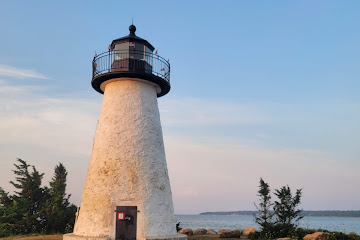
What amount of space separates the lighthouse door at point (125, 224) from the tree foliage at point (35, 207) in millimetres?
12431

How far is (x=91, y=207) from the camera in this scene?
13.8 meters

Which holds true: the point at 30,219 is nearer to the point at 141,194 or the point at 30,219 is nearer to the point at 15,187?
the point at 15,187

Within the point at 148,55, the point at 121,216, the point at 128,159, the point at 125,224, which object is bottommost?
the point at 125,224

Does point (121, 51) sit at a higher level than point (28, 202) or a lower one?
higher

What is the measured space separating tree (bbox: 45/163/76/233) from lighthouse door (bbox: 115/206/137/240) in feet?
40.8

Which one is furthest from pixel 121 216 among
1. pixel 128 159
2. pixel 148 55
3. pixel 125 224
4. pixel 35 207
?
pixel 35 207

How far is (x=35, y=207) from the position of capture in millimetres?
26688

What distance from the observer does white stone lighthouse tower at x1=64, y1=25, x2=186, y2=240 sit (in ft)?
43.9

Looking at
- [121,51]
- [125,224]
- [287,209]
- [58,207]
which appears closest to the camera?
[125,224]

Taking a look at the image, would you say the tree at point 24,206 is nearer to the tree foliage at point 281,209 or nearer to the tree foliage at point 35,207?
the tree foliage at point 35,207

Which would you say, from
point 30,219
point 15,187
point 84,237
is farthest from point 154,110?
point 15,187

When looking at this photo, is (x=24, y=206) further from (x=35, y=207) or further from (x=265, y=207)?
(x=265, y=207)

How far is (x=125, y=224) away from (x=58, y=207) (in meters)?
14.6

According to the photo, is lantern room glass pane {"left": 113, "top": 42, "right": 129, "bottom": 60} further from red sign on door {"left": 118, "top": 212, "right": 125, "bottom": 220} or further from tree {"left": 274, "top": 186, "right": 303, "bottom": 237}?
tree {"left": 274, "top": 186, "right": 303, "bottom": 237}
